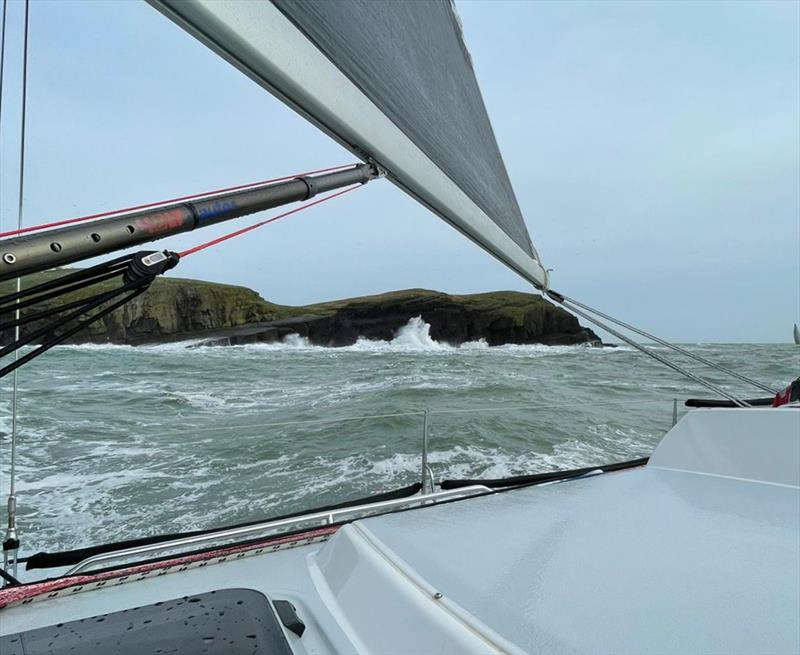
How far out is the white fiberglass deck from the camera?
0.63 meters

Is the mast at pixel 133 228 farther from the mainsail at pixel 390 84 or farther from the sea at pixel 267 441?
the sea at pixel 267 441

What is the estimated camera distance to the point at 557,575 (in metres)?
0.78

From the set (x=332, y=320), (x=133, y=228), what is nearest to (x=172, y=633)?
(x=133, y=228)

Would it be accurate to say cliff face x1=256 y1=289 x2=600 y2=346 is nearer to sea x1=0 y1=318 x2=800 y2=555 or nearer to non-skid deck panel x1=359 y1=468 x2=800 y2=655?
sea x1=0 y1=318 x2=800 y2=555

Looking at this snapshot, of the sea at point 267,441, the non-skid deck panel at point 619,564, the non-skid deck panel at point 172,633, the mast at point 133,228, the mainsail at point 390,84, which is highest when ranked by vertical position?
the mainsail at point 390,84

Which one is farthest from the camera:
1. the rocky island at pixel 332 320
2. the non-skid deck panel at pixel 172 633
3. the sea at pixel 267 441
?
the rocky island at pixel 332 320

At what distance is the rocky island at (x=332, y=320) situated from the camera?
25641mm

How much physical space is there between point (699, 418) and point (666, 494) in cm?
45

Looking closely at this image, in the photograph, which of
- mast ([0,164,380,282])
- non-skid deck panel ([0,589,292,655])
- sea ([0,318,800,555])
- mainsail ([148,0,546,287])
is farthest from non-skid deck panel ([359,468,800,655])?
sea ([0,318,800,555])

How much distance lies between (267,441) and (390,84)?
455cm

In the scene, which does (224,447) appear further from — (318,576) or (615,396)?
(615,396)

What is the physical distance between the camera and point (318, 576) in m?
0.95

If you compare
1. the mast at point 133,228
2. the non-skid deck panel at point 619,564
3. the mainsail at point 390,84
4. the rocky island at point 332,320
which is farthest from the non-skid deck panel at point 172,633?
the rocky island at point 332,320

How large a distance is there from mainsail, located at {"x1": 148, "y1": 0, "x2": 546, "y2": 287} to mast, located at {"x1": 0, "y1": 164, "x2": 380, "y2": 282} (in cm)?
16
